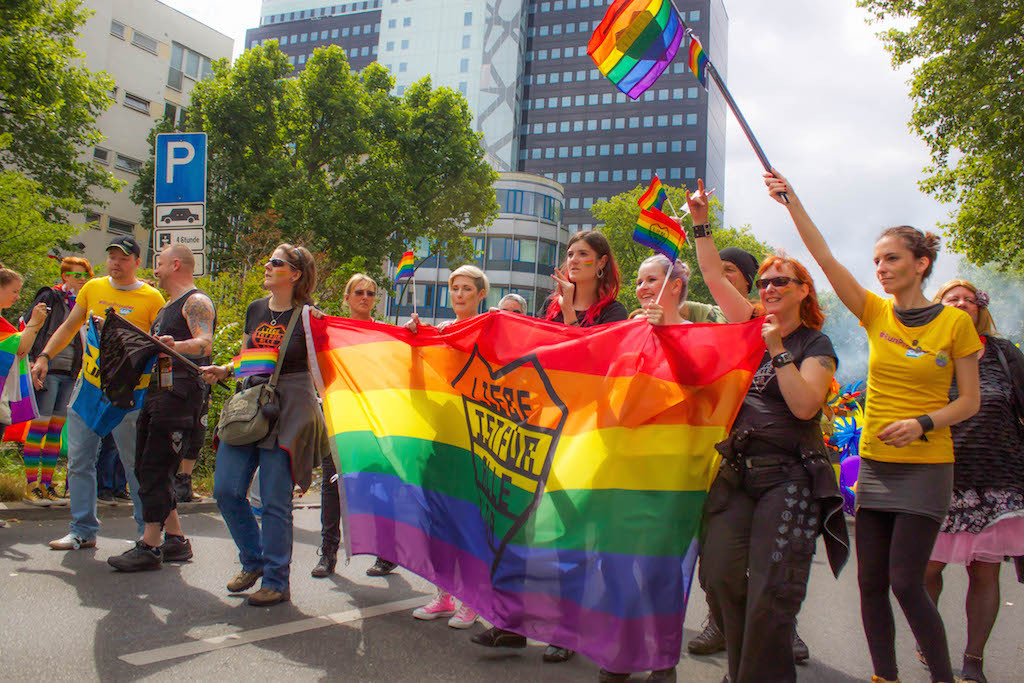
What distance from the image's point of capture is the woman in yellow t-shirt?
11.0 feet

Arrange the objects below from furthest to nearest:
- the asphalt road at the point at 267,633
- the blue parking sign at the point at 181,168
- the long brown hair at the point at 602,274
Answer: the blue parking sign at the point at 181,168 < the long brown hair at the point at 602,274 < the asphalt road at the point at 267,633

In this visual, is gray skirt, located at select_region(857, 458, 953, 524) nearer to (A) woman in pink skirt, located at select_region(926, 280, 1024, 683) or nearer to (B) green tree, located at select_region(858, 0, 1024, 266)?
(A) woman in pink skirt, located at select_region(926, 280, 1024, 683)

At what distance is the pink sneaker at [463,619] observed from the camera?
14.6 ft

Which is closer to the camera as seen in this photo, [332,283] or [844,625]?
[844,625]

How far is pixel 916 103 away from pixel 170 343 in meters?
17.1

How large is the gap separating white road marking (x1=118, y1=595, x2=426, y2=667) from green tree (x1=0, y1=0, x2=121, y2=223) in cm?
1987

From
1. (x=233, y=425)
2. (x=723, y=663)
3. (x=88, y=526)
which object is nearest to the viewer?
(x=723, y=663)

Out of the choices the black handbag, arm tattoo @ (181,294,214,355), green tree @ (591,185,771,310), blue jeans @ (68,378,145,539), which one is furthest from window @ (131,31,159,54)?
the black handbag

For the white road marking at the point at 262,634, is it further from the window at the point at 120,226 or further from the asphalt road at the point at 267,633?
the window at the point at 120,226

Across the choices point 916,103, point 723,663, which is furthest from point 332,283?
point 723,663

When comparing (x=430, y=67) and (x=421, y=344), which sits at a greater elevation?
(x=430, y=67)

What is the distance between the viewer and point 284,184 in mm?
32406

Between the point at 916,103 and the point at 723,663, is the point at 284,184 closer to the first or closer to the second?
the point at 916,103

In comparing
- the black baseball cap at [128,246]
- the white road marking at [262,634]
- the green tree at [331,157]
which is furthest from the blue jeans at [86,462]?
the green tree at [331,157]
